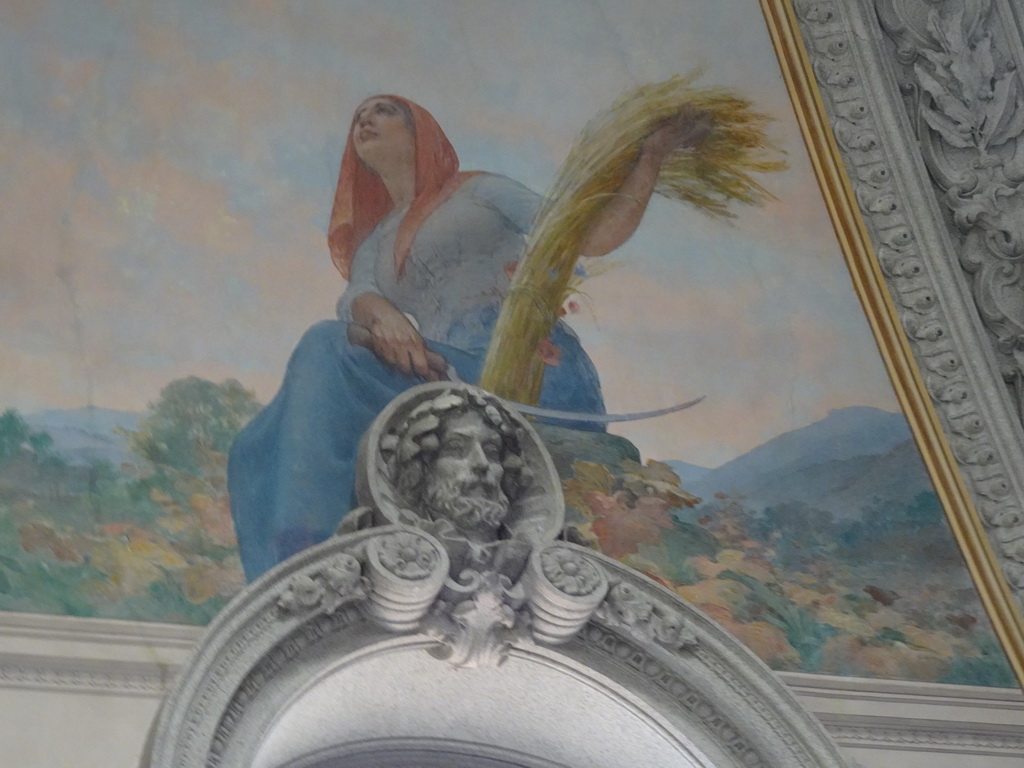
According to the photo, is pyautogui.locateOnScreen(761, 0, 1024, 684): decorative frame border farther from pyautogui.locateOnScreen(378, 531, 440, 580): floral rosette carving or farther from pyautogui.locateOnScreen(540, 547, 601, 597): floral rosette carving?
pyautogui.locateOnScreen(378, 531, 440, 580): floral rosette carving

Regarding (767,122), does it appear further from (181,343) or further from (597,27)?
(181,343)

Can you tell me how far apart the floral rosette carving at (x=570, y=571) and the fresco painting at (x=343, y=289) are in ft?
0.66

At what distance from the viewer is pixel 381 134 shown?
701 cm

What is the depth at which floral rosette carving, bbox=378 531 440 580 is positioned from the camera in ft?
18.3

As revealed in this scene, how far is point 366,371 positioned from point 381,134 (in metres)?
1.22

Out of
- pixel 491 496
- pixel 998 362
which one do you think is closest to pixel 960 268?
pixel 998 362

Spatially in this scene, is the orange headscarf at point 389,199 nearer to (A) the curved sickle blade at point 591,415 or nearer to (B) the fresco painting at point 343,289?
(B) the fresco painting at point 343,289

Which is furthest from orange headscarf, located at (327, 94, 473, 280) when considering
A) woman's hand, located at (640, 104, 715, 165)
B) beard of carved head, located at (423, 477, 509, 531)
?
beard of carved head, located at (423, 477, 509, 531)

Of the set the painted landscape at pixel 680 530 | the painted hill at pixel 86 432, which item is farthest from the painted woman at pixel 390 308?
the painted hill at pixel 86 432

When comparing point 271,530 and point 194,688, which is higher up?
point 271,530

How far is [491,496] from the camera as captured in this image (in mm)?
5945

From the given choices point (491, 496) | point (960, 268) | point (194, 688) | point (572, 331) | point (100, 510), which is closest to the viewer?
point (194, 688)

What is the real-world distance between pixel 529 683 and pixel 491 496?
699 millimetres

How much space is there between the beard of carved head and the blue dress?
30cm
